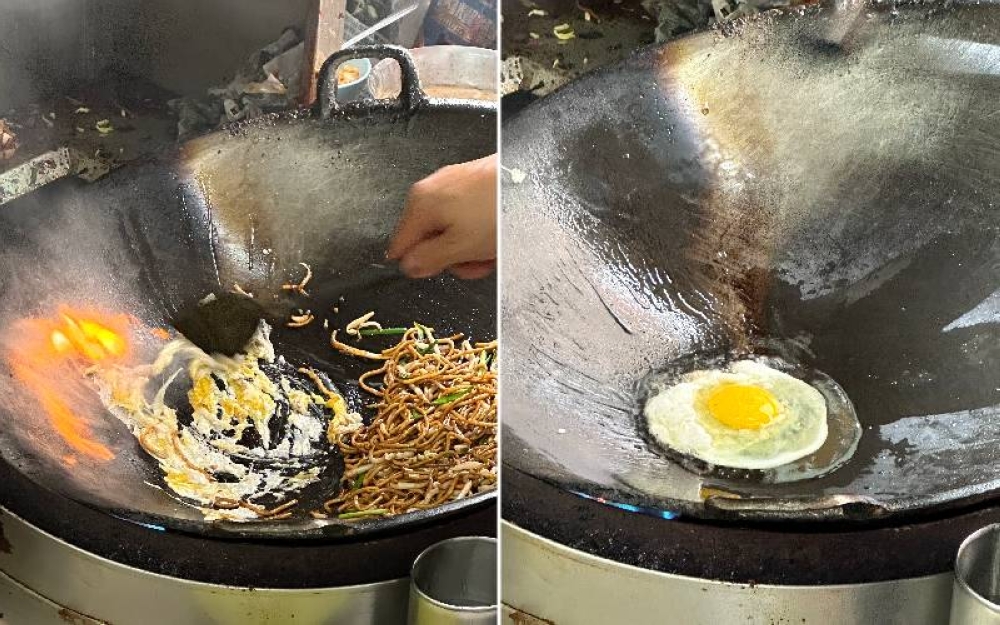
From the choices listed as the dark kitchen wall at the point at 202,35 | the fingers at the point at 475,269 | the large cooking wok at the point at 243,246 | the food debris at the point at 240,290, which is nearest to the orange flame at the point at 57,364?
the large cooking wok at the point at 243,246

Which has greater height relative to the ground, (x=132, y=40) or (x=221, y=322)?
(x=132, y=40)

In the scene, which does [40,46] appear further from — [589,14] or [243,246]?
[589,14]

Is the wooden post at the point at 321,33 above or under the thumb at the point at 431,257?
above

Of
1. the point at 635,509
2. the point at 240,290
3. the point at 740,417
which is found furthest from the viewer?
the point at 740,417

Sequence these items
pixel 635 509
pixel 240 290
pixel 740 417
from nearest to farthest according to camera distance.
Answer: pixel 635 509 → pixel 240 290 → pixel 740 417

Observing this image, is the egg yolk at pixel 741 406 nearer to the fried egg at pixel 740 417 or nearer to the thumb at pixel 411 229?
the fried egg at pixel 740 417

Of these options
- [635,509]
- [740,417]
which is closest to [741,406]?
[740,417]

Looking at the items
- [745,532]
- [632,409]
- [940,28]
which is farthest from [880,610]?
[940,28]
